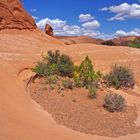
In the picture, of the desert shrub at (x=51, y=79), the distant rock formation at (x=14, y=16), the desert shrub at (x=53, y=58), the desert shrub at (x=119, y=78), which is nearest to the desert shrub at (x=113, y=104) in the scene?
the desert shrub at (x=51, y=79)

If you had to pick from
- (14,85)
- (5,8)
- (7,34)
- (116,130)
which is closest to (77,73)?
(14,85)

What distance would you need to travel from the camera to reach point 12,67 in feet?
47.1

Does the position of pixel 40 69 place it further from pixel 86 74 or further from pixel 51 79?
pixel 86 74

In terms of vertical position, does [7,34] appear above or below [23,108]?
above

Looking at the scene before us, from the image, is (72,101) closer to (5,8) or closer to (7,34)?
(7,34)

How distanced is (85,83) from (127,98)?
1591 mm

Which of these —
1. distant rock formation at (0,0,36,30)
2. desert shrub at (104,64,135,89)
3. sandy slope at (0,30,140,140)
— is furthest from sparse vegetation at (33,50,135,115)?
distant rock formation at (0,0,36,30)

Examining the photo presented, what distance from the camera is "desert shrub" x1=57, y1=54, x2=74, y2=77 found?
50.3 ft

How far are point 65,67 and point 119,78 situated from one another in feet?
7.17

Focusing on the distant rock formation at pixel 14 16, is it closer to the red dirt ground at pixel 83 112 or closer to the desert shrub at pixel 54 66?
the desert shrub at pixel 54 66

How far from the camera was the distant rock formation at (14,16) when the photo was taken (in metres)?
26.7

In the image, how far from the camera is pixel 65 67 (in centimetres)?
1537

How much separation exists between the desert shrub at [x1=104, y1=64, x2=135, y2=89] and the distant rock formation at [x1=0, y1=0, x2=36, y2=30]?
11.9 m

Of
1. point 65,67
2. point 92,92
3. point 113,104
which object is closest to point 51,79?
point 65,67
